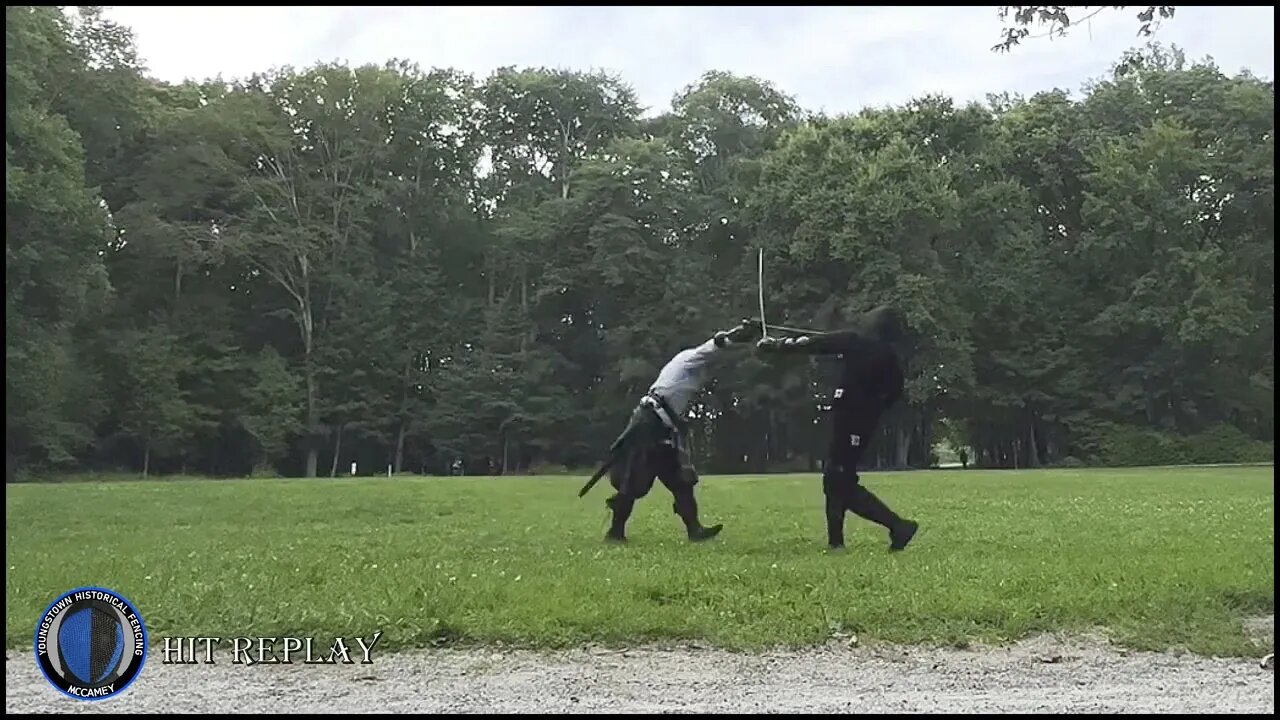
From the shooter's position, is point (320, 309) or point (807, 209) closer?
point (807, 209)

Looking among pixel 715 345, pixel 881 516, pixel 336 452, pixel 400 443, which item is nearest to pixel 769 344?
pixel 715 345

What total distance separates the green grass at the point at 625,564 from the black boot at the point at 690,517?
0.12m

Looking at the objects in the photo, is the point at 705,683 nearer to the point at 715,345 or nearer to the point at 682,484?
the point at 682,484

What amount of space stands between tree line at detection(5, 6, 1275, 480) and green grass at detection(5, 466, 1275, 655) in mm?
755

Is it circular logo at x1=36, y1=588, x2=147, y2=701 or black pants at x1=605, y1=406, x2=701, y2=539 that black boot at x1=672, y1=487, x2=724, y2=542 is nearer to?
black pants at x1=605, y1=406, x2=701, y2=539

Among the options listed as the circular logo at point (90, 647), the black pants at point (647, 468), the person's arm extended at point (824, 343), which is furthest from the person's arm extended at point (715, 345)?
the circular logo at point (90, 647)

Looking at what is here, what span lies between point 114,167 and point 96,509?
562 inches

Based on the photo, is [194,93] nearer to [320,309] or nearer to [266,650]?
[320,309]

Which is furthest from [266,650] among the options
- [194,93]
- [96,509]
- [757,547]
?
[194,93]

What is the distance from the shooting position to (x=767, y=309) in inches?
415

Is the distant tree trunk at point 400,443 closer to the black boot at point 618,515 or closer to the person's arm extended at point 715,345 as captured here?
the black boot at point 618,515

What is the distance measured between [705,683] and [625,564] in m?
3.10

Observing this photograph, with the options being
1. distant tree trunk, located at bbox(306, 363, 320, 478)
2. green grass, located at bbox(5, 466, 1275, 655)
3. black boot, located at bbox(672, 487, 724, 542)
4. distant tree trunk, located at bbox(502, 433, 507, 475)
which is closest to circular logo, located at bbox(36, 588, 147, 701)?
green grass, located at bbox(5, 466, 1275, 655)

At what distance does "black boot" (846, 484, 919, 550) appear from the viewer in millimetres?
9648
